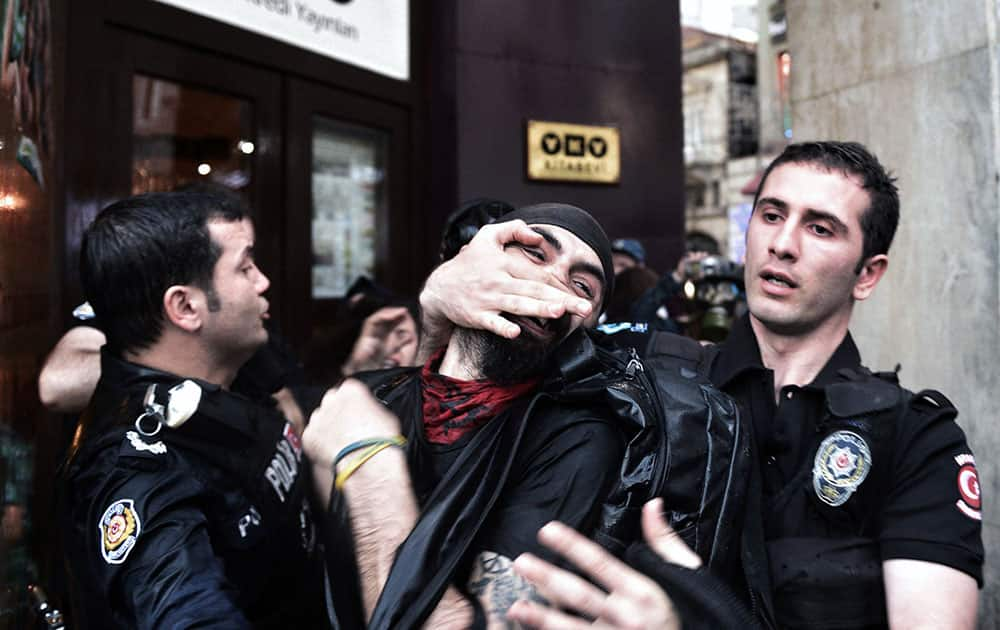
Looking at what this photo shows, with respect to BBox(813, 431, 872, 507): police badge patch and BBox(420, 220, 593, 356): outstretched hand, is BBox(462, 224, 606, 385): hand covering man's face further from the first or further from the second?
BBox(813, 431, 872, 507): police badge patch

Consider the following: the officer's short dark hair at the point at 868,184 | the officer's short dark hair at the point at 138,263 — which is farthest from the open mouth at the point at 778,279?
the officer's short dark hair at the point at 138,263

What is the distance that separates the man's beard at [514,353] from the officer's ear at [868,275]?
882 mm

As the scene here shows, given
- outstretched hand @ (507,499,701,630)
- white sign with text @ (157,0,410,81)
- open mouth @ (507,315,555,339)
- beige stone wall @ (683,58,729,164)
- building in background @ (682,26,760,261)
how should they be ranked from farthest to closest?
beige stone wall @ (683,58,729,164) → building in background @ (682,26,760,261) → white sign with text @ (157,0,410,81) → open mouth @ (507,315,555,339) → outstretched hand @ (507,499,701,630)

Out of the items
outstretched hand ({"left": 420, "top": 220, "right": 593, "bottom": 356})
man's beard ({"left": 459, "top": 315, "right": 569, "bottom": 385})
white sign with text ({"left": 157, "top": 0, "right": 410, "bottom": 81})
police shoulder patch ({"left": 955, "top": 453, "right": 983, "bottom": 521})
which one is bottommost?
police shoulder patch ({"left": 955, "top": 453, "right": 983, "bottom": 521})

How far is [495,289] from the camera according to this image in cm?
138

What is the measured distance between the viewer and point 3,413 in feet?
6.93

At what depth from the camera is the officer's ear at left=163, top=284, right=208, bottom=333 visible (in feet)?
6.89

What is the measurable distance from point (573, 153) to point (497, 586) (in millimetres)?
5396

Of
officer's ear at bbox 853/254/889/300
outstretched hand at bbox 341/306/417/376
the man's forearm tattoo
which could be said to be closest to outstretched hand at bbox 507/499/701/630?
the man's forearm tattoo

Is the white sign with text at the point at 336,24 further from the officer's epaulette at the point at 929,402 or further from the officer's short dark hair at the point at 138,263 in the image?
the officer's epaulette at the point at 929,402

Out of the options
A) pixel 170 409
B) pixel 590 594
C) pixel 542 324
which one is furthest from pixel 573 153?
pixel 590 594

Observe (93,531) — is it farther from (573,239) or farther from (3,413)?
(573,239)

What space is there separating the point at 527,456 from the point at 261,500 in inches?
35.9

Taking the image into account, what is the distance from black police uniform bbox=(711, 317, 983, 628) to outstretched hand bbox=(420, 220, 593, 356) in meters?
0.61
